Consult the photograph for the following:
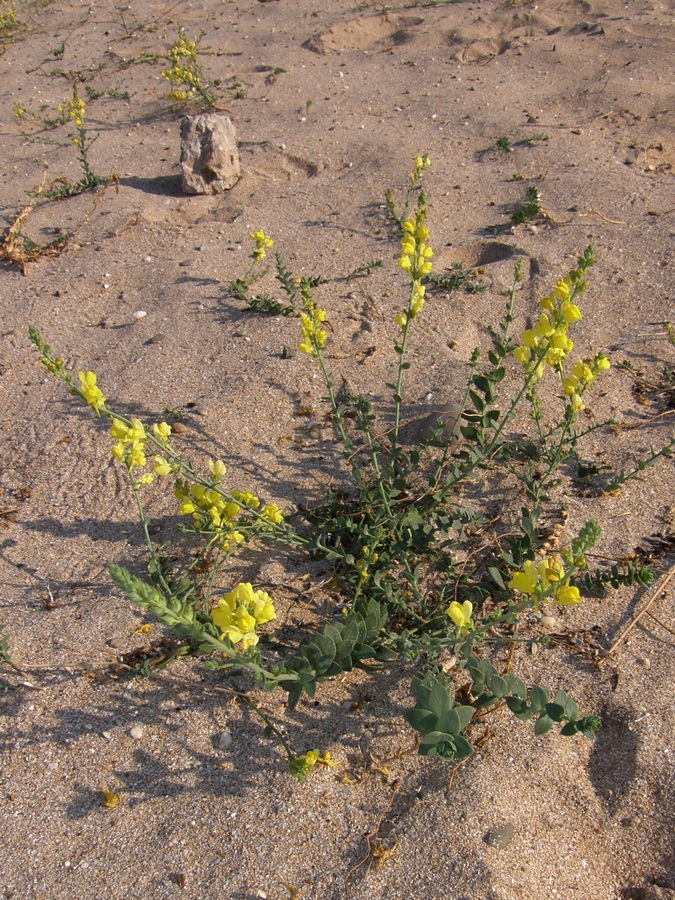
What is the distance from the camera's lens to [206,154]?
4.37 m

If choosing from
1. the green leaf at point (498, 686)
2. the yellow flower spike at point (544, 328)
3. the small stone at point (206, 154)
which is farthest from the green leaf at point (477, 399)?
the small stone at point (206, 154)

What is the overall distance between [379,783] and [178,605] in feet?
2.87

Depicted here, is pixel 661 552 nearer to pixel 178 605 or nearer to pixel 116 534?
pixel 178 605

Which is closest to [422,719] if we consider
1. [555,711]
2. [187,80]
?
[555,711]

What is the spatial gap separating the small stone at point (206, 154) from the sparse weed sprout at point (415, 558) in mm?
2172

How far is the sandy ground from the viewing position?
1.75 m

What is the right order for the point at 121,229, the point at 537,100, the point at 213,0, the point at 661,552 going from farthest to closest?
1. the point at 213,0
2. the point at 537,100
3. the point at 121,229
4. the point at 661,552

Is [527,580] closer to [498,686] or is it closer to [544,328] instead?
[498,686]

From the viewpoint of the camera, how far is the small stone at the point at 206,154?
172 inches

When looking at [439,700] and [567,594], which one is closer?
[567,594]

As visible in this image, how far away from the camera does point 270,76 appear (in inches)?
232

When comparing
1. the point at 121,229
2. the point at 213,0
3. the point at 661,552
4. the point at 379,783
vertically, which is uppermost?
the point at 213,0

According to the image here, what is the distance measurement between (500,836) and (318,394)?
6.28 feet

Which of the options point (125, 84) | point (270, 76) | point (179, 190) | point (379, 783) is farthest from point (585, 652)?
point (125, 84)
